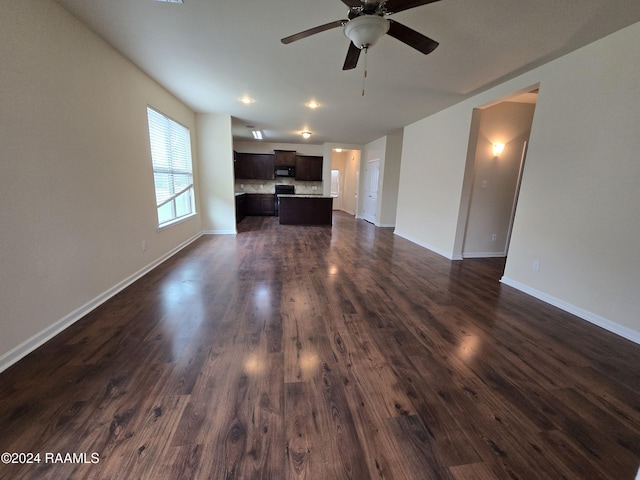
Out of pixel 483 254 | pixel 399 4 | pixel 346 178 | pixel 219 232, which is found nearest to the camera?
pixel 399 4

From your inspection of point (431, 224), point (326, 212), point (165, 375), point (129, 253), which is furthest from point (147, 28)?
point (326, 212)

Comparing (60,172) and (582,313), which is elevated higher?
(60,172)

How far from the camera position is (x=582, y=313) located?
259cm

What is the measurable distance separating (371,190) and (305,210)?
2421mm

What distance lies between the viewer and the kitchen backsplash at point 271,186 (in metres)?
9.23

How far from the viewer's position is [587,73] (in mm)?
2502

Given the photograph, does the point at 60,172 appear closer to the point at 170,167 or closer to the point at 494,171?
the point at 170,167

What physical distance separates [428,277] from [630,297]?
180cm

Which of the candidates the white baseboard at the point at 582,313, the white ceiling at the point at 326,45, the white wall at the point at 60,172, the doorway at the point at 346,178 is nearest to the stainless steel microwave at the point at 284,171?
the doorway at the point at 346,178

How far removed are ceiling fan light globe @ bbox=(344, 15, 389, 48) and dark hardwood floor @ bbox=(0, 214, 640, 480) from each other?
2269mm

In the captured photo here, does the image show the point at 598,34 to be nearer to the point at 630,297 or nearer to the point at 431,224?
the point at 630,297

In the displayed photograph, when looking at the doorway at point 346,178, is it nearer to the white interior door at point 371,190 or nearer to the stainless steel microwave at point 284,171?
the white interior door at point 371,190

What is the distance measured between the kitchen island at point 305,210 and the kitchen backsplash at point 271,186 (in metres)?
2.19

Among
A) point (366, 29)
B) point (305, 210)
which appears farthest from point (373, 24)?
point (305, 210)
